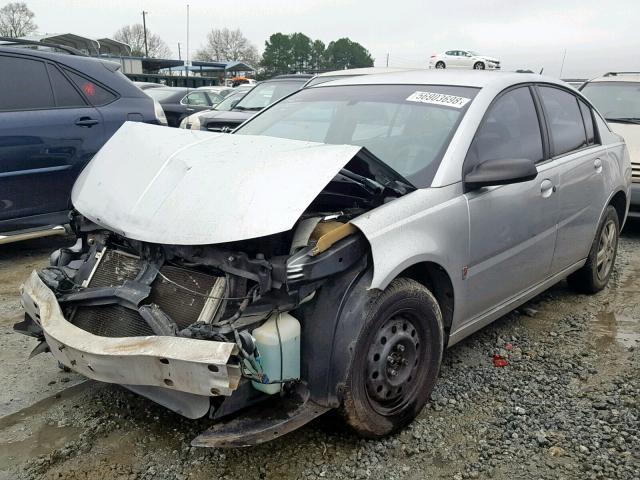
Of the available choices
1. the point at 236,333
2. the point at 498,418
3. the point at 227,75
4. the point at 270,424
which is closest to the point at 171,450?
the point at 270,424

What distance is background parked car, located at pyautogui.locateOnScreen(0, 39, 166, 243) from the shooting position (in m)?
4.84

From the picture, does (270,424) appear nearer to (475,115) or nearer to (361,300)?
(361,300)

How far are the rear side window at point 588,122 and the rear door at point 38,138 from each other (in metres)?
4.01

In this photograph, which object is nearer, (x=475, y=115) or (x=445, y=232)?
(x=445, y=232)

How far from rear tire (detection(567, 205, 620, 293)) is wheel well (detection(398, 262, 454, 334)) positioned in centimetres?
195

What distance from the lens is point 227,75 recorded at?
56.2 meters

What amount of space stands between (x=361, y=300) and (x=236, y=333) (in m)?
0.54

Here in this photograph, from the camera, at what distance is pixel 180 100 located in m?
13.5

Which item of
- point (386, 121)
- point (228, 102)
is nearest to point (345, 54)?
point (228, 102)

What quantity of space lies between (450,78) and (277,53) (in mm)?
80301

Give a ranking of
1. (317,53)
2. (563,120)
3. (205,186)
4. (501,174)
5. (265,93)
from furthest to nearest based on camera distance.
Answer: (317,53) → (265,93) → (563,120) → (501,174) → (205,186)

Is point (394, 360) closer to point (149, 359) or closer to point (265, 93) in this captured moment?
point (149, 359)

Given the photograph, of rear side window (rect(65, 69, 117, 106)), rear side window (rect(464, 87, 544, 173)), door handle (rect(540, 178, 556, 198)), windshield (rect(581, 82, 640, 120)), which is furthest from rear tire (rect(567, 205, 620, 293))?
rear side window (rect(65, 69, 117, 106))

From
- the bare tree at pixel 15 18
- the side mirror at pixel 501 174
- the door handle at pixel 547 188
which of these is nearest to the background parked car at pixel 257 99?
the door handle at pixel 547 188
